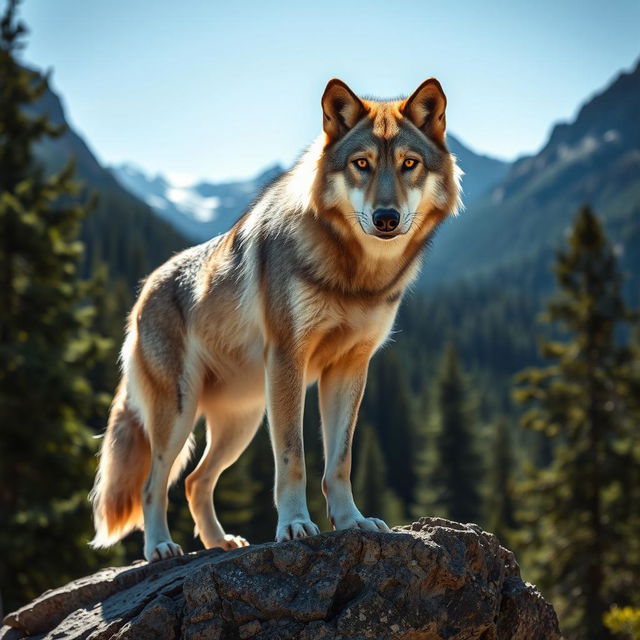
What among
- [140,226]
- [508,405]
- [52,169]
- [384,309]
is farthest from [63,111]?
[384,309]

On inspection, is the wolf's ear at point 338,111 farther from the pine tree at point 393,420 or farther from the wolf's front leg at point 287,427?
the pine tree at point 393,420

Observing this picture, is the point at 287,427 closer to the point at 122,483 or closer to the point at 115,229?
the point at 122,483

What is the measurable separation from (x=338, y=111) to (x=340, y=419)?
2078 mm

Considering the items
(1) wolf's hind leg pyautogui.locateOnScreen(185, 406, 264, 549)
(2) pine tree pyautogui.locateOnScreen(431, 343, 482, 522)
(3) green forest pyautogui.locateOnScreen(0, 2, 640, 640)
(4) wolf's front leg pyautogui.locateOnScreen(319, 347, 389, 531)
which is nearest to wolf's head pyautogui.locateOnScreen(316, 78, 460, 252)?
(4) wolf's front leg pyautogui.locateOnScreen(319, 347, 389, 531)

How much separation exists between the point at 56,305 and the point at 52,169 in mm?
132817

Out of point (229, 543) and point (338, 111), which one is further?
point (229, 543)

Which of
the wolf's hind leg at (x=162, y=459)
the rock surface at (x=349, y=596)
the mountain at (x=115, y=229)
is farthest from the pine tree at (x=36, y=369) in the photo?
the mountain at (x=115, y=229)

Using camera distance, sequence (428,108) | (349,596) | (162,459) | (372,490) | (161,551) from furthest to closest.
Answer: (372,490) < (162,459) < (161,551) < (428,108) < (349,596)

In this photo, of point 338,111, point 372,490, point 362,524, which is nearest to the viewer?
point 362,524

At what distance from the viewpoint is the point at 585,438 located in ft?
62.0

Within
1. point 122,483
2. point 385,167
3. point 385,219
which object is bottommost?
point 122,483

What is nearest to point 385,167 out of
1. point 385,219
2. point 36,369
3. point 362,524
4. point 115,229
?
point 385,219

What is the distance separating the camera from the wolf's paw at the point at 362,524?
4.91 meters

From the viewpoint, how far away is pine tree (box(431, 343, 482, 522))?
144 feet
